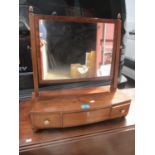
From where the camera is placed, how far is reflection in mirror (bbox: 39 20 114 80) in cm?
80

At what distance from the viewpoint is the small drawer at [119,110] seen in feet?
2.71

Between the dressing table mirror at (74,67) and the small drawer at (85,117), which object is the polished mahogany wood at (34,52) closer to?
the dressing table mirror at (74,67)

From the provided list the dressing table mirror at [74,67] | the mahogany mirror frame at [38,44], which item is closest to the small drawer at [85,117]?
the dressing table mirror at [74,67]

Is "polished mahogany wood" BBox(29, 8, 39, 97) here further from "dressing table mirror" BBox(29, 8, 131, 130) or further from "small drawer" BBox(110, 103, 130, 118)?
"small drawer" BBox(110, 103, 130, 118)

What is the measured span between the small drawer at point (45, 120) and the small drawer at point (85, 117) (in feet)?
0.11

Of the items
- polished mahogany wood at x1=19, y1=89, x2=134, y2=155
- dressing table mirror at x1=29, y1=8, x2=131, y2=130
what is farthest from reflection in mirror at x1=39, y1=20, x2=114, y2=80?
polished mahogany wood at x1=19, y1=89, x2=134, y2=155

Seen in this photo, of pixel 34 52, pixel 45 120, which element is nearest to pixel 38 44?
pixel 34 52

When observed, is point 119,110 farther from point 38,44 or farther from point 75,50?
point 38,44

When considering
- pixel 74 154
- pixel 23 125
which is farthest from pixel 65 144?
pixel 23 125

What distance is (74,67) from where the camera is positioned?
860mm
